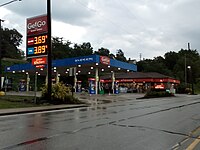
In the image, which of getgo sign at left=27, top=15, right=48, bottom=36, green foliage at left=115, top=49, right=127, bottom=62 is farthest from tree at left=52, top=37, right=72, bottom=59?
getgo sign at left=27, top=15, right=48, bottom=36

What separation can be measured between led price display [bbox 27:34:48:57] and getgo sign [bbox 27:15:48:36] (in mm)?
449

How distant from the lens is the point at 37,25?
85.2 ft

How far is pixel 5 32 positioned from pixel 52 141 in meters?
120

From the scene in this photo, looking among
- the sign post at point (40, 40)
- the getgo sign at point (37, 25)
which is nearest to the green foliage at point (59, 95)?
the sign post at point (40, 40)

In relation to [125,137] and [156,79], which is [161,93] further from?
[125,137]

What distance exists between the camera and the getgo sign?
83.3ft

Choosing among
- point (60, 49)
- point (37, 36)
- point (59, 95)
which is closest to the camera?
point (59, 95)

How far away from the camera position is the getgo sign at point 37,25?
25397 mm

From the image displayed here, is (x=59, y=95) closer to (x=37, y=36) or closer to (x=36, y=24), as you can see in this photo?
(x=37, y=36)

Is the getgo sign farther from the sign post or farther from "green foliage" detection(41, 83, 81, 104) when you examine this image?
"green foliage" detection(41, 83, 81, 104)

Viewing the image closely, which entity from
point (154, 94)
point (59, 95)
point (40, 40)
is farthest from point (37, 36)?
point (154, 94)

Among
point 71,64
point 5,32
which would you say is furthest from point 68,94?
point 5,32

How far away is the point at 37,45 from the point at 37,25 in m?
1.73

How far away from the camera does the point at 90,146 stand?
25.9ft
